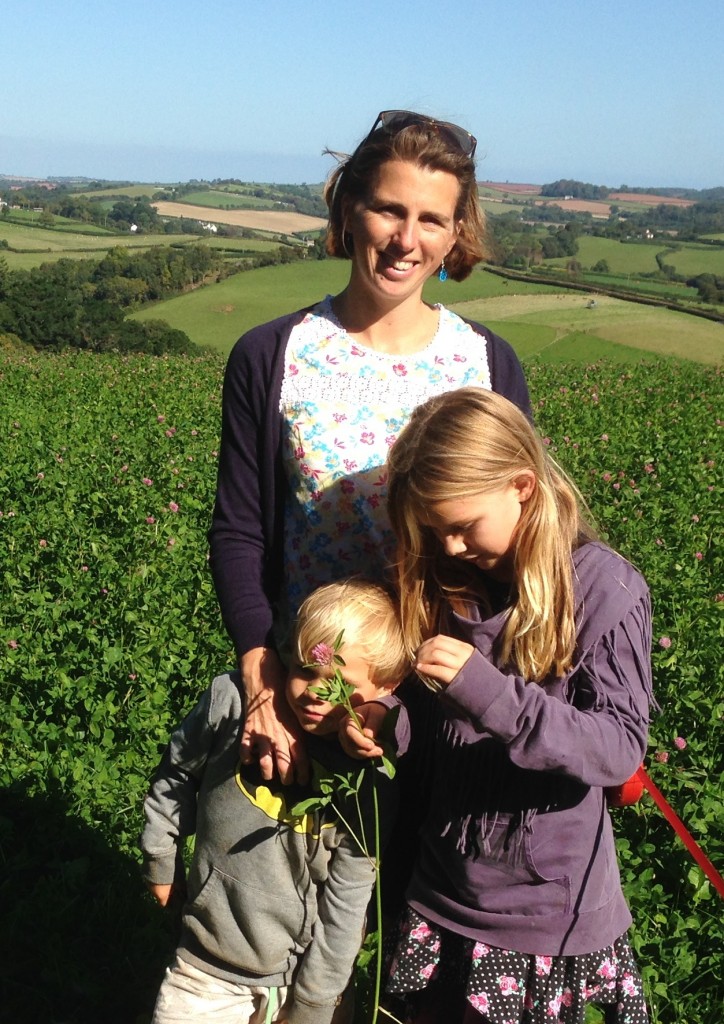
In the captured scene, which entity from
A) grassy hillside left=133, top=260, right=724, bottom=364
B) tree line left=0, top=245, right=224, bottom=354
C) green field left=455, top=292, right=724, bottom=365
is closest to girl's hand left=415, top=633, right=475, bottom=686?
tree line left=0, top=245, right=224, bottom=354

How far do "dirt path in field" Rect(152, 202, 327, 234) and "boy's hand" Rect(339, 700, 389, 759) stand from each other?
6752 cm

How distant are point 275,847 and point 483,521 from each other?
0.88 meters

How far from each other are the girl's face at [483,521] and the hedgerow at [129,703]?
1670mm

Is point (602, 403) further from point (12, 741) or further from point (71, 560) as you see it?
point (12, 741)

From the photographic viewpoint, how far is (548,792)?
1.96 meters

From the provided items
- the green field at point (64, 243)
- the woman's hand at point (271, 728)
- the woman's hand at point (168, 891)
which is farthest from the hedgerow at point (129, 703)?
the green field at point (64, 243)

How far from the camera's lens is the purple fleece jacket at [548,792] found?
1.78 meters

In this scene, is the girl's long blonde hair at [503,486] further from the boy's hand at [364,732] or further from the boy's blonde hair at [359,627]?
the boy's hand at [364,732]

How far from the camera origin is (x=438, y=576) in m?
2.02

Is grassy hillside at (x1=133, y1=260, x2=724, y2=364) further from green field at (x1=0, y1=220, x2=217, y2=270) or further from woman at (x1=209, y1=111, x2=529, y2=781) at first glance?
woman at (x1=209, y1=111, x2=529, y2=781)

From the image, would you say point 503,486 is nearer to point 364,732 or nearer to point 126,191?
point 364,732

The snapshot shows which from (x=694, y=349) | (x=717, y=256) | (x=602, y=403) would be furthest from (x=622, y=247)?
(x=602, y=403)

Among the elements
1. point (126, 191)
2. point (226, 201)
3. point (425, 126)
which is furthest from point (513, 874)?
point (126, 191)

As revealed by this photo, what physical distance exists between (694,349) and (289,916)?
29.9 meters
